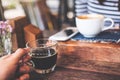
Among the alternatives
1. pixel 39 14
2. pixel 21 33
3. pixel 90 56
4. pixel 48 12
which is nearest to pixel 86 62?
pixel 90 56

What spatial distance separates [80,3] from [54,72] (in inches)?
47.0

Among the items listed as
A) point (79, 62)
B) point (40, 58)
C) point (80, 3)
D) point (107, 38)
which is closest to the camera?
point (40, 58)

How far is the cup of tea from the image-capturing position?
2.94ft

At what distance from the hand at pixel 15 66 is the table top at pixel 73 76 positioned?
50 millimetres

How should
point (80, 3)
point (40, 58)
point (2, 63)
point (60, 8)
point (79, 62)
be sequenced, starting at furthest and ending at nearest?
point (60, 8), point (80, 3), point (79, 62), point (40, 58), point (2, 63)

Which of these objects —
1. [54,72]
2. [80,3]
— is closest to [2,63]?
[54,72]

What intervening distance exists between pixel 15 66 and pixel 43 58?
0.42ft

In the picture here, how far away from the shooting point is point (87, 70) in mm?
926

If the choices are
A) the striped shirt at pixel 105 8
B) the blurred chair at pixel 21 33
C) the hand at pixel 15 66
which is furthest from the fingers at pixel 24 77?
the striped shirt at pixel 105 8

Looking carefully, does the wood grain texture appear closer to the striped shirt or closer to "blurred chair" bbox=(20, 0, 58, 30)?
the striped shirt

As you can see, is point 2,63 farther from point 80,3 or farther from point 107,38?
point 80,3

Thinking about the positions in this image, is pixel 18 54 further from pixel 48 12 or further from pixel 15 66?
pixel 48 12

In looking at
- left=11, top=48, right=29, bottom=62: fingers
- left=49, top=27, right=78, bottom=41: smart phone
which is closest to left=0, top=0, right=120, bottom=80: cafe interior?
left=49, top=27, right=78, bottom=41: smart phone

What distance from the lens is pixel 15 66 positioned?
806 mm
